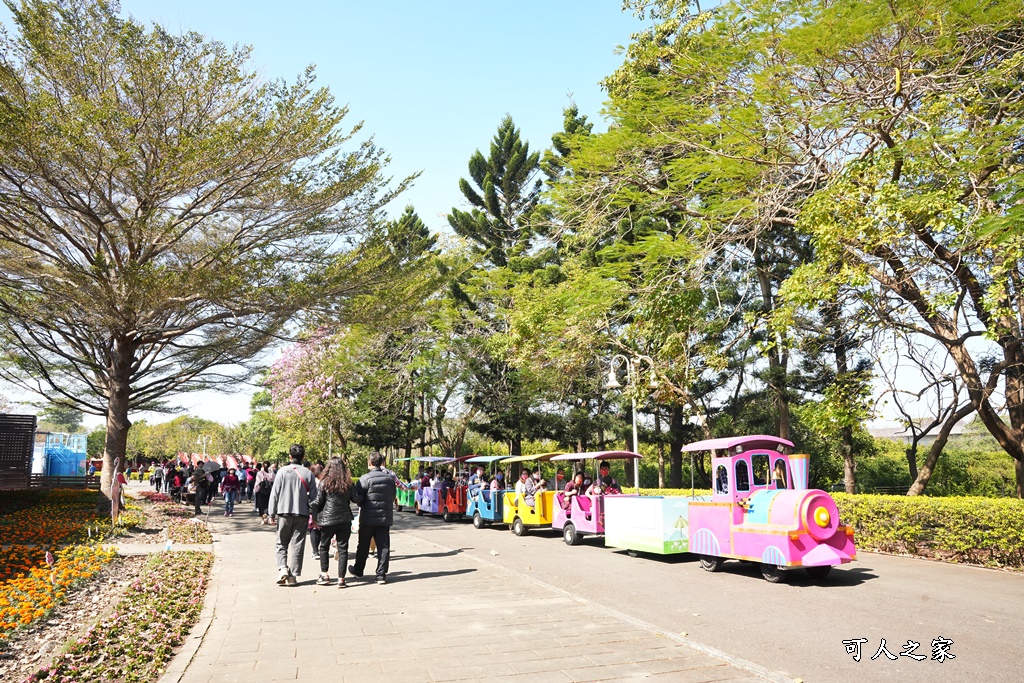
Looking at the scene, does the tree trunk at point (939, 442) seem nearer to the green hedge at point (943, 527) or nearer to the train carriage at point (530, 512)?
the green hedge at point (943, 527)

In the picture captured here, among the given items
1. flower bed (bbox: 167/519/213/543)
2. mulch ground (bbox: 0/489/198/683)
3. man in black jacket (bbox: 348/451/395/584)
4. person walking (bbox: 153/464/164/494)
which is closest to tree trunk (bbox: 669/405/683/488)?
flower bed (bbox: 167/519/213/543)

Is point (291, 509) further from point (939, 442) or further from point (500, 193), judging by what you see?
point (500, 193)

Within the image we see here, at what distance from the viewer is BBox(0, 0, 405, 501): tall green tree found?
15.4 m

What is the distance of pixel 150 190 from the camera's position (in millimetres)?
16734

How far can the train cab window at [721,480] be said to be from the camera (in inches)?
448

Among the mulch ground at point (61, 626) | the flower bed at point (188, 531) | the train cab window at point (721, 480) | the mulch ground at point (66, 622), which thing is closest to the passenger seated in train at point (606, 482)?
the train cab window at point (721, 480)

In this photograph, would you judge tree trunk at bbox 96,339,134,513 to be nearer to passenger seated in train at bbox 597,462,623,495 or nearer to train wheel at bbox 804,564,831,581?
passenger seated in train at bbox 597,462,623,495

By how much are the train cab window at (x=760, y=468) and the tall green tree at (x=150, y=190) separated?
1172 cm

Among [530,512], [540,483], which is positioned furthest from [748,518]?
[540,483]

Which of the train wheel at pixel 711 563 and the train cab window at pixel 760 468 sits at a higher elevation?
the train cab window at pixel 760 468

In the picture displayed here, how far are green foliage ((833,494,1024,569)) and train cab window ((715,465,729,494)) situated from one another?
4150 millimetres

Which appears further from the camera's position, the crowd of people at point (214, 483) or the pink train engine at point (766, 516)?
the crowd of people at point (214, 483)

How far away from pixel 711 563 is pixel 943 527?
4359mm

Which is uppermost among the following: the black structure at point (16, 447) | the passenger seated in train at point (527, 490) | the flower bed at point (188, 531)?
the black structure at point (16, 447)
